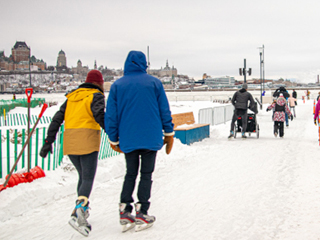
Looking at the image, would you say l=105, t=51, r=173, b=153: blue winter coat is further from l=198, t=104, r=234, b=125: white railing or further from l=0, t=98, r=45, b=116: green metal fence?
l=0, t=98, r=45, b=116: green metal fence

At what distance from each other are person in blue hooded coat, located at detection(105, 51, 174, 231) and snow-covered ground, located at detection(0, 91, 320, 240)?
0.55 metres

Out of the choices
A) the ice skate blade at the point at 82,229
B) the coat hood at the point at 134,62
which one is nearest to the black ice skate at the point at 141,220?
the ice skate blade at the point at 82,229

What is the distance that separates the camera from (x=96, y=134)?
4141 mm

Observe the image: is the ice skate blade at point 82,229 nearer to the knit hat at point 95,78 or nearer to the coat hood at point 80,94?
the coat hood at point 80,94

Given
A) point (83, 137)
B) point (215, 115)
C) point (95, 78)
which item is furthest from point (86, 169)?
point (215, 115)

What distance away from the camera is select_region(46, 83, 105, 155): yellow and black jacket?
402 cm

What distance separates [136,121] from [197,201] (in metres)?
1.99

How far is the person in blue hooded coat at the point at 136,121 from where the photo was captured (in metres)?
3.87

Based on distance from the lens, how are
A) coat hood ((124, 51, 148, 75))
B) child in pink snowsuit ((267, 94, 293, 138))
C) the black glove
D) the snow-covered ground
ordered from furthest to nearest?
child in pink snowsuit ((267, 94, 293, 138))
the black glove
the snow-covered ground
coat hood ((124, 51, 148, 75))

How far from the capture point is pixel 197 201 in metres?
5.29

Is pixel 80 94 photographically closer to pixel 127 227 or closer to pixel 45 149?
pixel 45 149

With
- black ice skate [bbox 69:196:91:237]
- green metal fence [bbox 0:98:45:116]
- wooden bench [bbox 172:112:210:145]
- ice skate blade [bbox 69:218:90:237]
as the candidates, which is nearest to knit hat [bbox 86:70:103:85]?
black ice skate [bbox 69:196:91:237]

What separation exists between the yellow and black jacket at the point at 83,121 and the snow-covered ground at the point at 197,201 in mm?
979

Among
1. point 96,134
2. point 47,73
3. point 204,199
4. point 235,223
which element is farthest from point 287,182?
point 47,73
